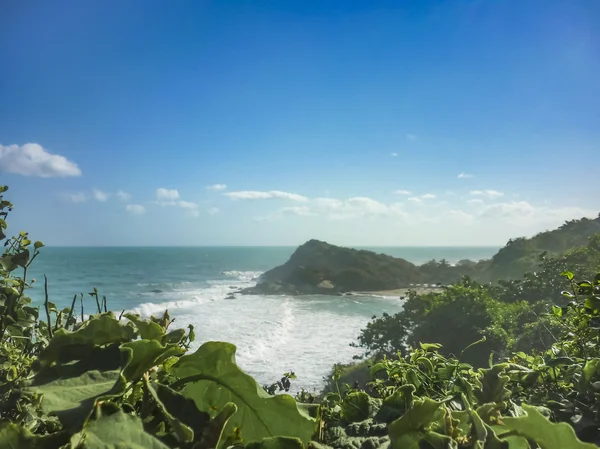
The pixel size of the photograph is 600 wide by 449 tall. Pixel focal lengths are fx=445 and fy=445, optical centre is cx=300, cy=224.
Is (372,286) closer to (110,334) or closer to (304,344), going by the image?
(304,344)

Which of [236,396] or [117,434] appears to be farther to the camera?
[236,396]

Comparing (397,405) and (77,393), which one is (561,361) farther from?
(77,393)

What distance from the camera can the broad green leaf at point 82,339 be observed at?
497 millimetres

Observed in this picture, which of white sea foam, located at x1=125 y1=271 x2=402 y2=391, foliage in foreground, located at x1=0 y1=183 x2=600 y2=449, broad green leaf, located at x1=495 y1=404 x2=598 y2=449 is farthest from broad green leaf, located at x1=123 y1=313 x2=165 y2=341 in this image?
white sea foam, located at x1=125 y1=271 x2=402 y2=391

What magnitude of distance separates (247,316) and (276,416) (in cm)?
3362

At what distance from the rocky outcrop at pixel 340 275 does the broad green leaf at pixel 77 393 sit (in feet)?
149

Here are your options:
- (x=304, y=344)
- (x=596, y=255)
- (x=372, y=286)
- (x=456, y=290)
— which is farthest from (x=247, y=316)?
(x=596, y=255)

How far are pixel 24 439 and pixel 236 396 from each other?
22cm

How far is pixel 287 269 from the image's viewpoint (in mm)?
54906

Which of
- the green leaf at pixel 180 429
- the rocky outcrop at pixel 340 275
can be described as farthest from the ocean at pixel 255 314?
the green leaf at pixel 180 429

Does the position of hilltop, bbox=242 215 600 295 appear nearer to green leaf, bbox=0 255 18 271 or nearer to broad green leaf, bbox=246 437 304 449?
green leaf, bbox=0 255 18 271

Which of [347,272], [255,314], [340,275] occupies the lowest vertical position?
[255,314]

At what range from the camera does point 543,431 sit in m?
0.50

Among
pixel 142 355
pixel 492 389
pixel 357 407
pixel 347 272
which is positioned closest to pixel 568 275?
pixel 492 389
